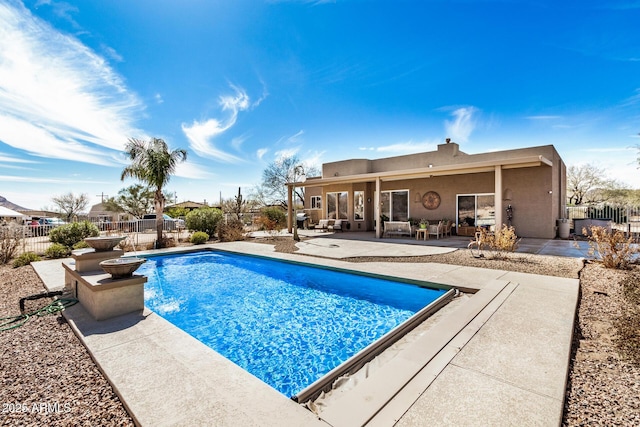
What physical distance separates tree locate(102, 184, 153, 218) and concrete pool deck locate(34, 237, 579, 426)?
106ft

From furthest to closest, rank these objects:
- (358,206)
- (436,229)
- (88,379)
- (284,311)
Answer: (358,206) < (436,229) < (284,311) < (88,379)

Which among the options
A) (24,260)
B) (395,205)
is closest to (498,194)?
(395,205)

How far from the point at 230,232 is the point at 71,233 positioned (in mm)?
5739

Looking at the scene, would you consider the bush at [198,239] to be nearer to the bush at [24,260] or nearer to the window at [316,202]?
the bush at [24,260]

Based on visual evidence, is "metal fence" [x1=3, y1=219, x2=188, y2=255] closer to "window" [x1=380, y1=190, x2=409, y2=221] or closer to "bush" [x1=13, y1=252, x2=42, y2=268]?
"bush" [x1=13, y1=252, x2=42, y2=268]

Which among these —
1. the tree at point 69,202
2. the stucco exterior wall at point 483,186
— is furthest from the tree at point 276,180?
the tree at point 69,202

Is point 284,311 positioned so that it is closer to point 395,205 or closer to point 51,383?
point 51,383

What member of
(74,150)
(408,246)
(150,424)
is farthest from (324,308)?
(74,150)

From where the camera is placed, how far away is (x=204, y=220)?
13898mm

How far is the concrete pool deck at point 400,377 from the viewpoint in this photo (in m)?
1.89

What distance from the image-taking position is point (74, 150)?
1442 centimetres

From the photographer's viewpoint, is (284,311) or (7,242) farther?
(7,242)

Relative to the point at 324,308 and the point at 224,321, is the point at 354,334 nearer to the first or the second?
the point at 324,308

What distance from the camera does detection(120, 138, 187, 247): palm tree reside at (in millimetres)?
11719
